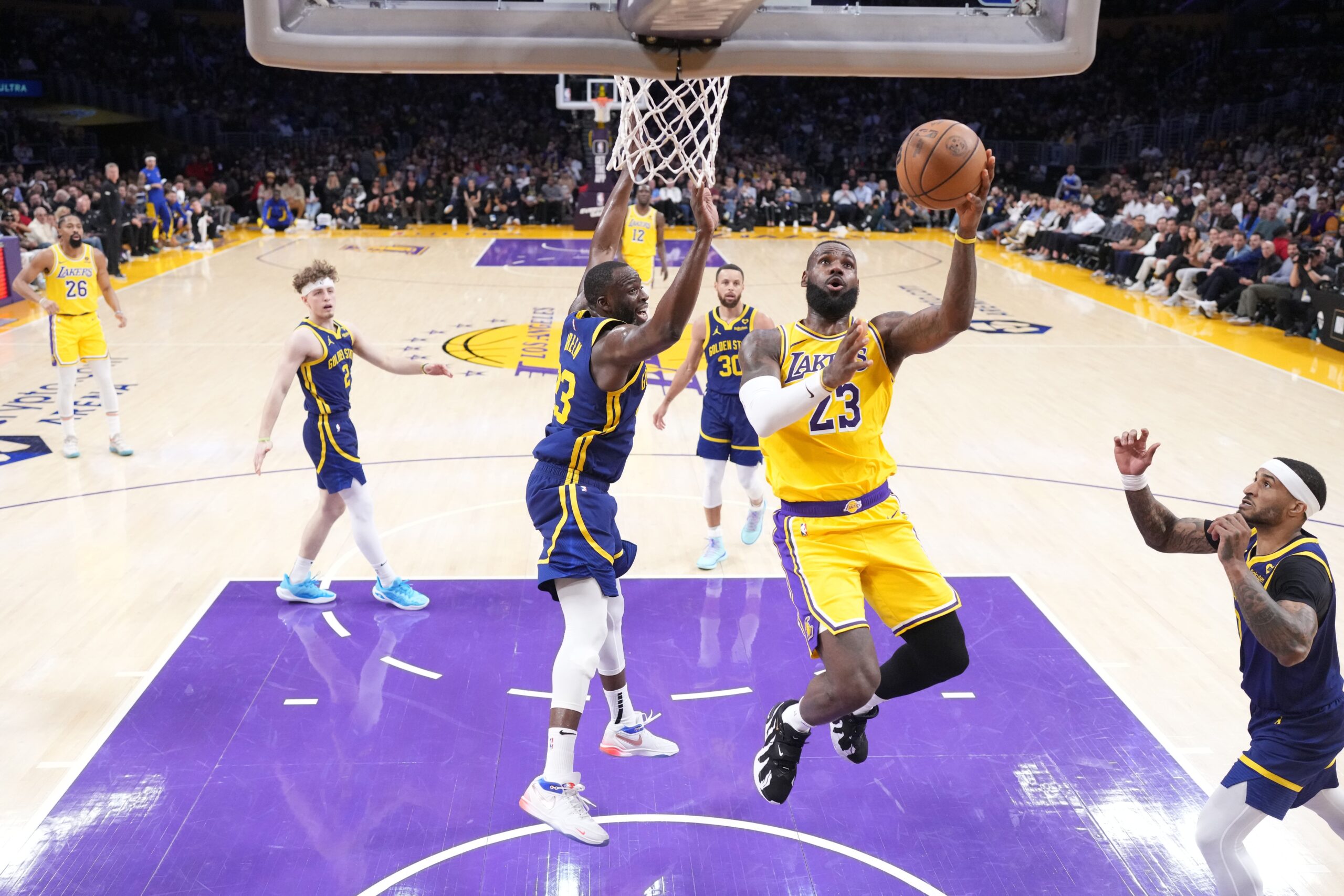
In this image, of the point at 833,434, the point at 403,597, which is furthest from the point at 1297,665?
the point at 403,597

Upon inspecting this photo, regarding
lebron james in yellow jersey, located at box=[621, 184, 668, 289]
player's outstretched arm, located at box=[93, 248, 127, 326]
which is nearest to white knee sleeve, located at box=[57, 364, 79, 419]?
player's outstretched arm, located at box=[93, 248, 127, 326]

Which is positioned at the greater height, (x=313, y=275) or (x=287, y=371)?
(x=313, y=275)

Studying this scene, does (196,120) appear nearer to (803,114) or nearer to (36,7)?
(36,7)

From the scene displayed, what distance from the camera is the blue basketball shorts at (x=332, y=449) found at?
560cm

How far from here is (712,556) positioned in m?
6.51

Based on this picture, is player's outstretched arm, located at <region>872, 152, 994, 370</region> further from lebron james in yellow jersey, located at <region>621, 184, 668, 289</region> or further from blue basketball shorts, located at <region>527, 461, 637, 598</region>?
lebron james in yellow jersey, located at <region>621, 184, 668, 289</region>

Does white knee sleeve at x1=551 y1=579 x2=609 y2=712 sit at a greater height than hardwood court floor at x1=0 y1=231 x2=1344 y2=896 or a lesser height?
greater

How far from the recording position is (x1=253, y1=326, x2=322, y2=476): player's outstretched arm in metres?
5.49

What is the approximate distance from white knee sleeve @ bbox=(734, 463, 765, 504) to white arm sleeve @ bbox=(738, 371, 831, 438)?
2.73 metres

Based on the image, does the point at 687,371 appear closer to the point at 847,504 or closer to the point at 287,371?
the point at 287,371

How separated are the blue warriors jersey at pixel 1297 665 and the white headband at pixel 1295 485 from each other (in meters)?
0.09

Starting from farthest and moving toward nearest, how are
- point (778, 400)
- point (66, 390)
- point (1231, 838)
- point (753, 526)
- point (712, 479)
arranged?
point (66, 390) < point (753, 526) < point (712, 479) < point (778, 400) < point (1231, 838)

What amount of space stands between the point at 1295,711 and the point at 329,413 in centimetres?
434

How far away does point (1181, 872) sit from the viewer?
387cm
